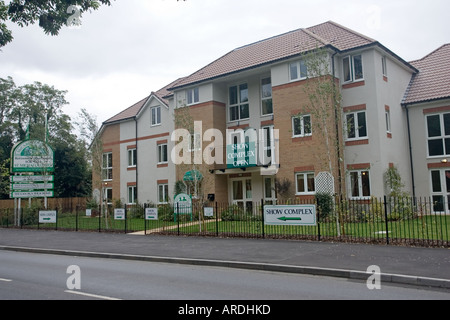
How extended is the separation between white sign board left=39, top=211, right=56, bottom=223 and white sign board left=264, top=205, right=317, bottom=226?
507 inches

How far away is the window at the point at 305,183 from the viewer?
22.0 meters

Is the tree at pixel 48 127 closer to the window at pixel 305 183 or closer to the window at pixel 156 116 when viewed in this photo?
the window at pixel 156 116

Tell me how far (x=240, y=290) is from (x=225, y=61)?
22.3 meters

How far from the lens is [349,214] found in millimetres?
16922

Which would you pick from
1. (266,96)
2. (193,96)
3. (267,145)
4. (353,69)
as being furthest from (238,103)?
(353,69)

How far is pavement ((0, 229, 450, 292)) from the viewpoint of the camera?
8828mm

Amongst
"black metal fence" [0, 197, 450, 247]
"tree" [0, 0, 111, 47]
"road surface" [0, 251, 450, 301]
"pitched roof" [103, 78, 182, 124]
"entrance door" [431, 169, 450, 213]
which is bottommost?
"road surface" [0, 251, 450, 301]

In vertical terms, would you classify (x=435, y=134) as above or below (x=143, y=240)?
above

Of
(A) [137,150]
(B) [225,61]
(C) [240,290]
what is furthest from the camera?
(A) [137,150]

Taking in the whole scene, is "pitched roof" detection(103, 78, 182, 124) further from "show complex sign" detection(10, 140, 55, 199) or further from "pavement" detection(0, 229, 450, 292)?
"pavement" detection(0, 229, 450, 292)

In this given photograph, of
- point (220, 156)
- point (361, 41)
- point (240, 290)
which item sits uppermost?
point (361, 41)

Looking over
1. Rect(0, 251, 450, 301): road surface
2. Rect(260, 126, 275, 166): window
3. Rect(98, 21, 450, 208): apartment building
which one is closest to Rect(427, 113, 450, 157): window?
Rect(98, 21, 450, 208): apartment building
